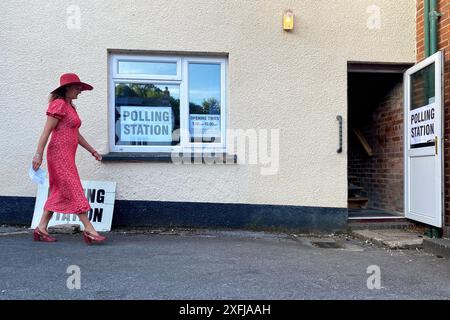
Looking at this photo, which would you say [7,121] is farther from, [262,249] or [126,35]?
[262,249]

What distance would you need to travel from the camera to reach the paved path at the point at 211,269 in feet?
11.1

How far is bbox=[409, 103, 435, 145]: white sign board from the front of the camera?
5.58 metres

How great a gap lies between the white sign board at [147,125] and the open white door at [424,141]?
3.48 m

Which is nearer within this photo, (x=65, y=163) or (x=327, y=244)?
(x=65, y=163)

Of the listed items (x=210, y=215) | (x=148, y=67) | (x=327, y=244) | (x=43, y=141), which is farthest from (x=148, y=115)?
(x=327, y=244)

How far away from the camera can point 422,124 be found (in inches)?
231

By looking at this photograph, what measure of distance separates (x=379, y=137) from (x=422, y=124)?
1.76 metres

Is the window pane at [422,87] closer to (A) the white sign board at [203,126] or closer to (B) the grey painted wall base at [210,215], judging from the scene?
(B) the grey painted wall base at [210,215]

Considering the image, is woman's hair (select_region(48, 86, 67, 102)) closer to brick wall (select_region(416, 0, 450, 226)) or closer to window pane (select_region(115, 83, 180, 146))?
window pane (select_region(115, 83, 180, 146))

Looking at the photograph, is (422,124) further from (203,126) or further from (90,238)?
(90,238)

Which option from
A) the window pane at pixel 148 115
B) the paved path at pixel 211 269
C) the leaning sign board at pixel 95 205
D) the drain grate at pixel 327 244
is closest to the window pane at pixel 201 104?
the window pane at pixel 148 115

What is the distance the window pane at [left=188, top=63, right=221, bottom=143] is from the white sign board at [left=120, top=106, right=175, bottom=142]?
1.14ft

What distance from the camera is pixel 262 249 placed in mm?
4934

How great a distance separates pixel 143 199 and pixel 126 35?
2.28 m
